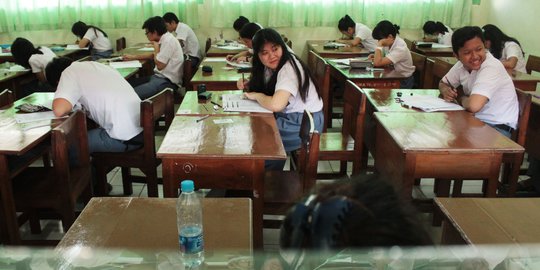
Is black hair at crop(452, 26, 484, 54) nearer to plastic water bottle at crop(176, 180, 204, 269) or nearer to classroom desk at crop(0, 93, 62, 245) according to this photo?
plastic water bottle at crop(176, 180, 204, 269)

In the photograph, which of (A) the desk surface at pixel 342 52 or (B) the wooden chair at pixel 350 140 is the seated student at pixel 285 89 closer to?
(B) the wooden chair at pixel 350 140

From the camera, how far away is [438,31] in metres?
5.90

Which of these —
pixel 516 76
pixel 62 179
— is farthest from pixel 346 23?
pixel 62 179

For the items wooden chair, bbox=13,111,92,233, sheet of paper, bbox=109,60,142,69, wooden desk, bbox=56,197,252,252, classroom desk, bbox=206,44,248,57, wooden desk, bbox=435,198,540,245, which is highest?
classroom desk, bbox=206,44,248,57

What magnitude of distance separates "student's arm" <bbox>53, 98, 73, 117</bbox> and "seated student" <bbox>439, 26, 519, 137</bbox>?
6.91ft

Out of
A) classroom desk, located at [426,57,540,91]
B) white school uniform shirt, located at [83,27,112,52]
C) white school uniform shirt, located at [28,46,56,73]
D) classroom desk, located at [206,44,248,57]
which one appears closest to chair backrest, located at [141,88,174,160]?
white school uniform shirt, located at [28,46,56,73]

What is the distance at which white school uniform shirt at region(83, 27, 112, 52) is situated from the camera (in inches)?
225

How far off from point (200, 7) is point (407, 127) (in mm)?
4811

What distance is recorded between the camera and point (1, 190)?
1.92 m

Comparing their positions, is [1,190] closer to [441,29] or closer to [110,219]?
[110,219]

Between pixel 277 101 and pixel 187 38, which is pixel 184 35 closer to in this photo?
pixel 187 38

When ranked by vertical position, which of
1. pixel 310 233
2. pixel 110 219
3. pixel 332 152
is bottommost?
pixel 332 152

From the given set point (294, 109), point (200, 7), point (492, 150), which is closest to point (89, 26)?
point (200, 7)

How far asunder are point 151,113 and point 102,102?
1.17 ft
